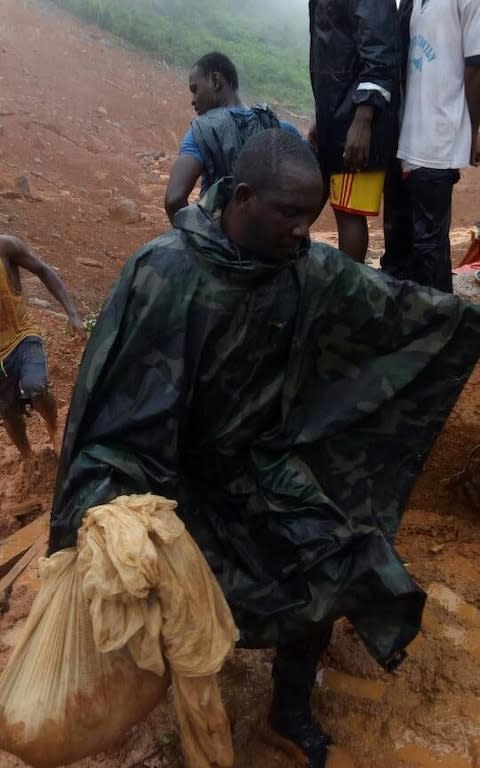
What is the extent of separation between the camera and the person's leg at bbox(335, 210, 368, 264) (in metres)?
3.40

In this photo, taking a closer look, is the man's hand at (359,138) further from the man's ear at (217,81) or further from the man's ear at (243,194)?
the man's ear at (243,194)

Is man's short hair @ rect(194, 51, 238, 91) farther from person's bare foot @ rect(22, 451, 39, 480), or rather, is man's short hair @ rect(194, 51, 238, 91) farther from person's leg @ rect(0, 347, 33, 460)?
person's bare foot @ rect(22, 451, 39, 480)

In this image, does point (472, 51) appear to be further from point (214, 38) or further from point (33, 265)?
point (214, 38)

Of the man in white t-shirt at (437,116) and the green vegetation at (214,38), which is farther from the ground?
the green vegetation at (214,38)

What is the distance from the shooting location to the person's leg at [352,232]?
134 inches

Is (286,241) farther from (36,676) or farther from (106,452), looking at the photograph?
(36,676)

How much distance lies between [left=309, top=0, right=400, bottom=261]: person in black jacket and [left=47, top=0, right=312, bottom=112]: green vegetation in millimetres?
15845

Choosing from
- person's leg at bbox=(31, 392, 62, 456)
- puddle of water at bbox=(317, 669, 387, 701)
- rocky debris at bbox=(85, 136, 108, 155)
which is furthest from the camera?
rocky debris at bbox=(85, 136, 108, 155)

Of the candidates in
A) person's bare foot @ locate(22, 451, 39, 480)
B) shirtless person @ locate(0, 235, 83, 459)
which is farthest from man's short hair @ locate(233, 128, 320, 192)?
person's bare foot @ locate(22, 451, 39, 480)

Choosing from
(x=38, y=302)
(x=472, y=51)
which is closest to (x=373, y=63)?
(x=472, y=51)

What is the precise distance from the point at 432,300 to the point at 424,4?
5.16 ft

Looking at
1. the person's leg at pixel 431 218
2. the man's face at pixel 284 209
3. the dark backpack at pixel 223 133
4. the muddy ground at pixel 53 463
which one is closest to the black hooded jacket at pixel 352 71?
the person's leg at pixel 431 218

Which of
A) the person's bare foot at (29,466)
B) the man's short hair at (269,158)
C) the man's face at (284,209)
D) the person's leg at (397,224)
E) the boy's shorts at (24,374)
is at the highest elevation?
the man's short hair at (269,158)

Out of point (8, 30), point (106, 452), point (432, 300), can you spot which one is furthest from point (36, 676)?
point (8, 30)
